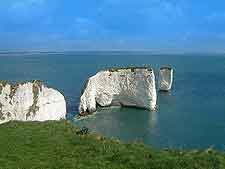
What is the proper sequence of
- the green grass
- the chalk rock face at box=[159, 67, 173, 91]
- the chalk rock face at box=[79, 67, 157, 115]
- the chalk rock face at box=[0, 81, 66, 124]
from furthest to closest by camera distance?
the chalk rock face at box=[159, 67, 173, 91]
the chalk rock face at box=[79, 67, 157, 115]
the chalk rock face at box=[0, 81, 66, 124]
the green grass

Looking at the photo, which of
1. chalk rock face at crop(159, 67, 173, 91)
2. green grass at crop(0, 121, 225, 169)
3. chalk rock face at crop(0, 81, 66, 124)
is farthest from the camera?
chalk rock face at crop(159, 67, 173, 91)

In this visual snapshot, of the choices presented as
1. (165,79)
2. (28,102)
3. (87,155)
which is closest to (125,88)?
(165,79)

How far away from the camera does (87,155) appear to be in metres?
17.8

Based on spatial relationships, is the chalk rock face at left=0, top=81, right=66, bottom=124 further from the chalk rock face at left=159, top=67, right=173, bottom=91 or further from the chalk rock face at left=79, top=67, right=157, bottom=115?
the chalk rock face at left=159, top=67, right=173, bottom=91

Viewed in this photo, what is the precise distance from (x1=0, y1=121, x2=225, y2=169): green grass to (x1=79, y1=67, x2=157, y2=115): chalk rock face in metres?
34.4

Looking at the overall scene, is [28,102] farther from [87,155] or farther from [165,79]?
[165,79]

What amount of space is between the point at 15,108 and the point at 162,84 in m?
43.2

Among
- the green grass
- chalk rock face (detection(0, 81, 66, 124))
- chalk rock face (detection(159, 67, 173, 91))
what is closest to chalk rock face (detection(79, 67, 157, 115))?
chalk rock face (detection(0, 81, 66, 124))

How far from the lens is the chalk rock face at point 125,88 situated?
5594 cm

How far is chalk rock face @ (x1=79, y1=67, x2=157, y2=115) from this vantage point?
55.9m

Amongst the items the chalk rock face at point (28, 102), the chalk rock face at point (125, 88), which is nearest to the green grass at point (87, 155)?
the chalk rock face at point (28, 102)

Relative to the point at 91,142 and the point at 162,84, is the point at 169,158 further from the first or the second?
the point at 162,84

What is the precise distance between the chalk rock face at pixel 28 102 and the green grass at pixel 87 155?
1323 centimetres

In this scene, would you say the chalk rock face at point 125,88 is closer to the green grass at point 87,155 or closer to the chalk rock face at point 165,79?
the chalk rock face at point 165,79
